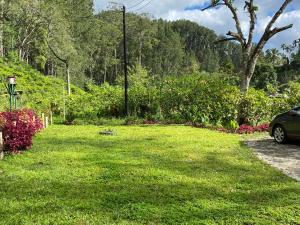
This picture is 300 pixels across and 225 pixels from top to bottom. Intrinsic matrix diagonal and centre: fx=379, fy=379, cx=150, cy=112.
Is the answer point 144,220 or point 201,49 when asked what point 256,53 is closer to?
point 144,220

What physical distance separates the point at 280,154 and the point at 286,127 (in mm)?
1770

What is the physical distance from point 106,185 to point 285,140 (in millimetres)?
7213

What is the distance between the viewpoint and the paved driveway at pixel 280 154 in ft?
27.8

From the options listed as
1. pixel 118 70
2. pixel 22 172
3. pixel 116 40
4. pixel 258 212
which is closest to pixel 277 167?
pixel 258 212

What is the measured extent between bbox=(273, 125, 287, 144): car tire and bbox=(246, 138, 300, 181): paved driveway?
0.60 feet

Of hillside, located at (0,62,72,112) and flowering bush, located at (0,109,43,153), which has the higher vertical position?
hillside, located at (0,62,72,112)

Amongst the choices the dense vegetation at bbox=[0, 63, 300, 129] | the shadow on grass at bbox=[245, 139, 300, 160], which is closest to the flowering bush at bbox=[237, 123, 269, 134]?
the dense vegetation at bbox=[0, 63, 300, 129]

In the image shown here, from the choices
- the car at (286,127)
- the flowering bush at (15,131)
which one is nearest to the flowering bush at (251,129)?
the car at (286,127)

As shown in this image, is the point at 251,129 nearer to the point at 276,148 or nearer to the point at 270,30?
the point at 276,148

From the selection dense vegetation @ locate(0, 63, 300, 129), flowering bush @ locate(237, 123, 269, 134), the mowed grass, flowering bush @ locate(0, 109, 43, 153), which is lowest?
the mowed grass

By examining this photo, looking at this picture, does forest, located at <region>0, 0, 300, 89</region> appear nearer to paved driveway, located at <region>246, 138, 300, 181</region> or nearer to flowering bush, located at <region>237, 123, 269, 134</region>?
flowering bush, located at <region>237, 123, 269, 134</region>

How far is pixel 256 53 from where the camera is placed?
17.9 metres

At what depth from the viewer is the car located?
37.3 feet

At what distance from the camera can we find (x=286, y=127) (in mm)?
11695
